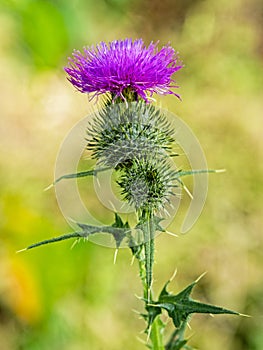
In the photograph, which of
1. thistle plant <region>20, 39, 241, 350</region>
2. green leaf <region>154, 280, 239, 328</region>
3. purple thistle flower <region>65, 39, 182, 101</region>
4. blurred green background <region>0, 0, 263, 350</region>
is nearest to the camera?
green leaf <region>154, 280, 239, 328</region>

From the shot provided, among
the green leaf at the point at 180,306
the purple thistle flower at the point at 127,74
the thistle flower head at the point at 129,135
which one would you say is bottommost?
the green leaf at the point at 180,306

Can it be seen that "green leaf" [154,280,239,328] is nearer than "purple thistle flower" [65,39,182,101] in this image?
Yes


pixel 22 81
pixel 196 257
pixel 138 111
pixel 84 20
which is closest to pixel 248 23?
pixel 84 20

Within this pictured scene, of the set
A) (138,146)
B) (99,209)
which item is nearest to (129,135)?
(138,146)

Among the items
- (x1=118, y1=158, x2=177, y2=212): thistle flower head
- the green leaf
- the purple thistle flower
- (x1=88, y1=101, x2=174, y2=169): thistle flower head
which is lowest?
the green leaf

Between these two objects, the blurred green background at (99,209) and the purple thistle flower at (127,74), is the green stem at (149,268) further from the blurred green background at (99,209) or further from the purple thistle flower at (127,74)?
the blurred green background at (99,209)

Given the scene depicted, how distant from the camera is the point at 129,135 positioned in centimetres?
217

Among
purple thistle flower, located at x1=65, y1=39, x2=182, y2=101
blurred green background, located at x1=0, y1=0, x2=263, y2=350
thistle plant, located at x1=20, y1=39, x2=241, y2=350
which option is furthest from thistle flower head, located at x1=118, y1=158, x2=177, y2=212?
blurred green background, located at x1=0, y1=0, x2=263, y2=350

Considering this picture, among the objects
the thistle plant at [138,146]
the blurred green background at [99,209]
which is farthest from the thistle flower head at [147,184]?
the blurred green background at [99,209]

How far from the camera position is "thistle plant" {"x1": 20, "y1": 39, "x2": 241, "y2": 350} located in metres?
1.97

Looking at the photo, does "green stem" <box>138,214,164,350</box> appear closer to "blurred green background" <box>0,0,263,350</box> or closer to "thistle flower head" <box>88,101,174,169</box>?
"thistle flower head" <box>88,101,174,169</box>

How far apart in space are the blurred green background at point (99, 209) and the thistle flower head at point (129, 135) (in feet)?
5.28

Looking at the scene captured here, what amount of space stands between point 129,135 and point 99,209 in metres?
2.63

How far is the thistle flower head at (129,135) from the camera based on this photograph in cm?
210
